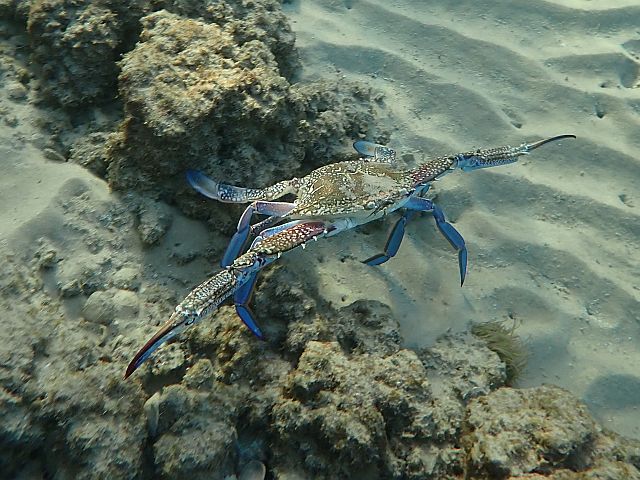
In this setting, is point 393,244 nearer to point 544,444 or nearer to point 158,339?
point 544,444

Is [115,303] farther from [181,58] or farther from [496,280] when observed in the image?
[496,280]

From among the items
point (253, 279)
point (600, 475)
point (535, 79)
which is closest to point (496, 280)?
point (600, 475)

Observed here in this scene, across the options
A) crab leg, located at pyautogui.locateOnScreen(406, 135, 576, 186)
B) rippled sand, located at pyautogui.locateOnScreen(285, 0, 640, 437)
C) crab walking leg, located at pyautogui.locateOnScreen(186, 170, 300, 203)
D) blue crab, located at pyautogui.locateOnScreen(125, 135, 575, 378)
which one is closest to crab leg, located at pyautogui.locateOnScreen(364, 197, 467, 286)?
blue crab, located at pyautogui.locateOnScreen(125, 135, 575, 378)

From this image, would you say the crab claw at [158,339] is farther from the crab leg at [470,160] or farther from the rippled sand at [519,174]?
the crab leg at [470,160]

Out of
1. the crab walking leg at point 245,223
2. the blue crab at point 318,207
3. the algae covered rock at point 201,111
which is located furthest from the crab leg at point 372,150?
the crab walking leg at point 245,223

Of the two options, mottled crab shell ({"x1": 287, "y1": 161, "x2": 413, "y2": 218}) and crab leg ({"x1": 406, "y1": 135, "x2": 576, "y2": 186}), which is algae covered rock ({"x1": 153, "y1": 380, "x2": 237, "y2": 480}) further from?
crab leg ({"x1": 406, "y1": 135, "x2": 576, "y2": 186})

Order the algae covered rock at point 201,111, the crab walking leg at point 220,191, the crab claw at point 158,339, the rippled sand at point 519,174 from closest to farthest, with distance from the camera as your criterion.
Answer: the crab claw at point 158,339 < the algae covered rock at point 201,111 < the crab walking leg at point 220,191 < the rippled sand at point 519,174
